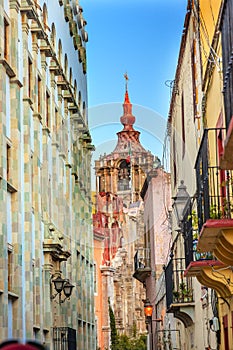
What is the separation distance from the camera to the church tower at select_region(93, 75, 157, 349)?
7344cm

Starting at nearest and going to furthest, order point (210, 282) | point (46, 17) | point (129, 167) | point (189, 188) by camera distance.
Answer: point (210, 282), point (189, 188), point (46, 17), point (129, 167)

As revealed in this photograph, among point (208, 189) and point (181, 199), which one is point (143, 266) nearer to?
point (181, 199)

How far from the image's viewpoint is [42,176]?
2609cm

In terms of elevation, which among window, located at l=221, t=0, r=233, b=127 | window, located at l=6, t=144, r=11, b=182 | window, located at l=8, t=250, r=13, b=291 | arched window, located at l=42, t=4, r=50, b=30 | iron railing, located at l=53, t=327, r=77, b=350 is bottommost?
iron railing, located at l=53, t=327, r=77, b=350

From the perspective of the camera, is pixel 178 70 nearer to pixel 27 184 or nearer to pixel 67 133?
pixel 67 133

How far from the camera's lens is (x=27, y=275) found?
73.4 feet

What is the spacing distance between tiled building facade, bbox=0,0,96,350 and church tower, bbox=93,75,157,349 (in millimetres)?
26767

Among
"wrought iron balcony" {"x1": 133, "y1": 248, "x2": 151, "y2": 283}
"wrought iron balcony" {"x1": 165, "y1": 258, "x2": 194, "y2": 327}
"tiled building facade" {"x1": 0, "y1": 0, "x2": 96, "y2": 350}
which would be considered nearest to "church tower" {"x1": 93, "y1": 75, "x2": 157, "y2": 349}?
"wrought iron balcony" {"x1": 133, "y1": 248, "x2": 151, "y2": 283}

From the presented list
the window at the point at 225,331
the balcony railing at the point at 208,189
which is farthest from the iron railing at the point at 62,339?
the balcony railing at the point at 208,189

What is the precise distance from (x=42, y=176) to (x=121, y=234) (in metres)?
78.6

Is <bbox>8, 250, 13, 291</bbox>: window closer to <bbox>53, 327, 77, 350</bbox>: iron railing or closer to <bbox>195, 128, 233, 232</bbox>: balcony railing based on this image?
<bbox>195, 128, 233, 232</bbox>: balcony railing

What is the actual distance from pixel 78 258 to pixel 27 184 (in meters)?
13.5

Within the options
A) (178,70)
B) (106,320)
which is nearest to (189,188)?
(178,70)

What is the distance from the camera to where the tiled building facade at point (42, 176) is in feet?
68.1
